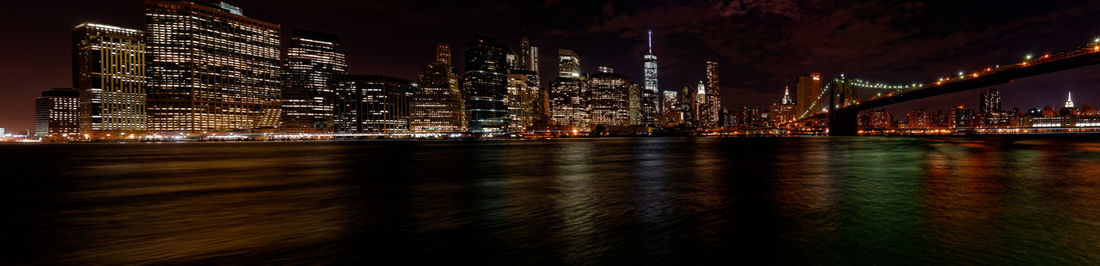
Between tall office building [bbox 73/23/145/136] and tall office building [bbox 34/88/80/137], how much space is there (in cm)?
482

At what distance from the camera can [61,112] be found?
7598 inches

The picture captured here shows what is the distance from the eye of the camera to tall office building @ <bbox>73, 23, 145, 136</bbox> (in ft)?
607

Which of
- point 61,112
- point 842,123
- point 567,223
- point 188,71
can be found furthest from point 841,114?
point 61,112

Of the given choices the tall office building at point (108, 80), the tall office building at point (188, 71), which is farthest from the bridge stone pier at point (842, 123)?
the tall office building at point (108, 80)

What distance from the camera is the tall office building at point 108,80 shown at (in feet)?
607

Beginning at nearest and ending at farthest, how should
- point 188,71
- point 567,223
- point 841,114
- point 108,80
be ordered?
1. point 567,223
2. point 841,114
3. point 188,71
4. point 108,80

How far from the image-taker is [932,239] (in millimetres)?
8188

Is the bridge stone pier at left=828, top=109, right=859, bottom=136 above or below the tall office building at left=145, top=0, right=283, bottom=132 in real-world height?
below

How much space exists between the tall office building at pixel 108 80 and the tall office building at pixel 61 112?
482 centimetres

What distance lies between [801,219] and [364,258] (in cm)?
839

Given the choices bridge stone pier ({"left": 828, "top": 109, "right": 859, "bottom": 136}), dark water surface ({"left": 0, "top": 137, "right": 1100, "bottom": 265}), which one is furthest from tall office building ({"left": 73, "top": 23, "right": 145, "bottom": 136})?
bridge stone pier ({"left": 828, "top": 109, "right": 859, "bottom": 136})

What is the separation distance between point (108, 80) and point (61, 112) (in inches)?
919

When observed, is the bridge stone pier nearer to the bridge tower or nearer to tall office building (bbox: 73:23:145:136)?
the bridge tower

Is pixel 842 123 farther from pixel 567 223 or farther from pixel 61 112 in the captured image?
pixel 61 112
